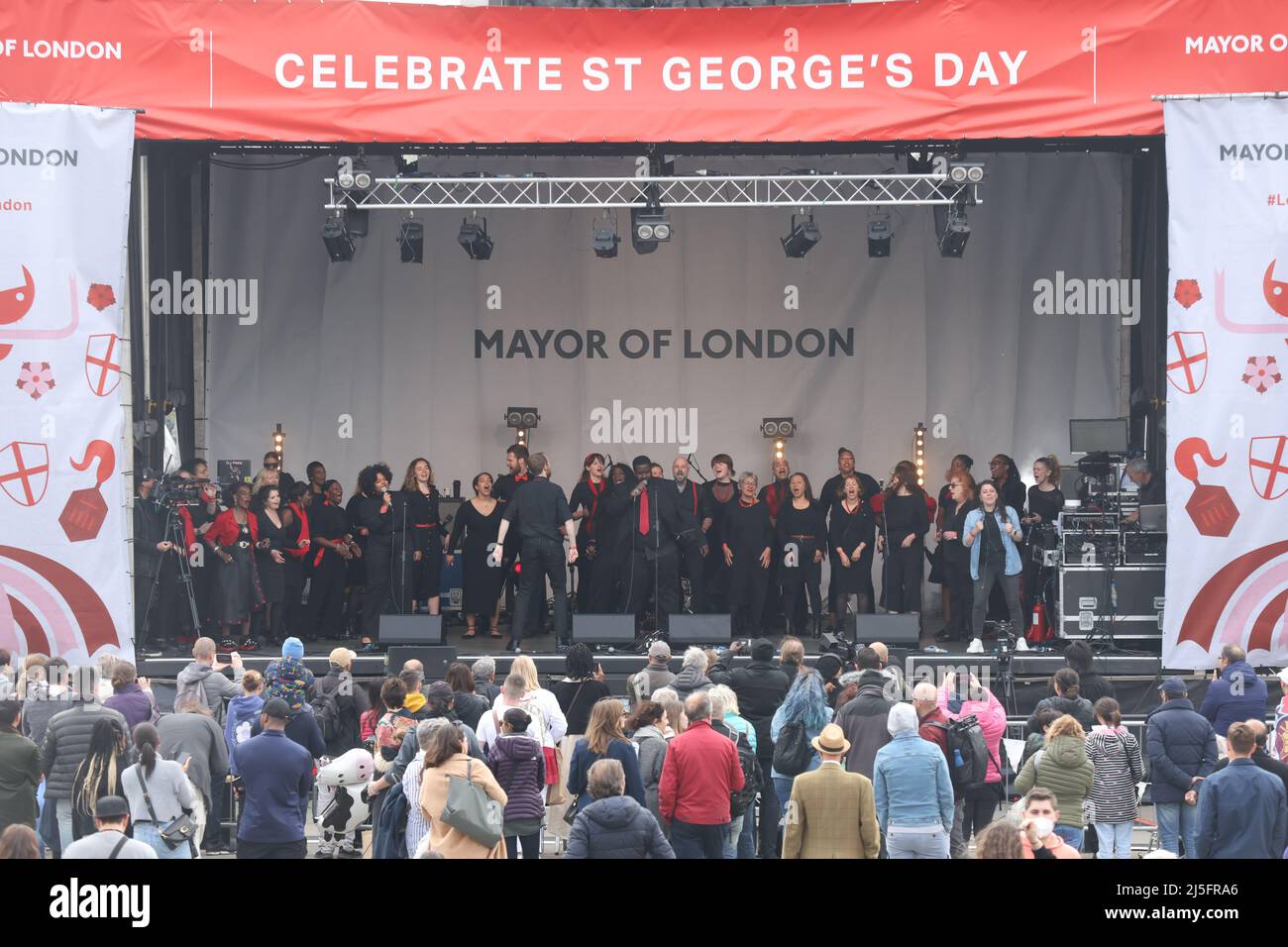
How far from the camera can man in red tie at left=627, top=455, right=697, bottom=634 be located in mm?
13414

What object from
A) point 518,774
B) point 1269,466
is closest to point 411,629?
point 518,774

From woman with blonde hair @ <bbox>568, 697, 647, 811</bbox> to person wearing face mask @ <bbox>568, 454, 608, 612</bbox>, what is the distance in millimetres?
6450

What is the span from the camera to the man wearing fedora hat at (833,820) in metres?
6.79

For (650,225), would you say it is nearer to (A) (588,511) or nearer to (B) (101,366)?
(A) (588,511)

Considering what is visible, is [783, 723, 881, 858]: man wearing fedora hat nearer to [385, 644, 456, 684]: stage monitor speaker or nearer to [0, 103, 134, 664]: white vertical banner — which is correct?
[385, 644, 456, 684]: stage monitor speaker

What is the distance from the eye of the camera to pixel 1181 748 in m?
8.31

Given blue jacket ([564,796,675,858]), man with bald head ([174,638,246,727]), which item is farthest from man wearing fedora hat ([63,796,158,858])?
man with bald head ([174,638,246,727])

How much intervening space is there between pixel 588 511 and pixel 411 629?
2280 mm

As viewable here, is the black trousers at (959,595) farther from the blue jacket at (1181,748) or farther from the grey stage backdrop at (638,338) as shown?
the blue jacket at (1181,748)

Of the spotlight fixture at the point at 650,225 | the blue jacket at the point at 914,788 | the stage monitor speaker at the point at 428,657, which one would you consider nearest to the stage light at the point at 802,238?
the spotlight fixture at the point at 650,225

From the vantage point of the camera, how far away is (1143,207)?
14719mm

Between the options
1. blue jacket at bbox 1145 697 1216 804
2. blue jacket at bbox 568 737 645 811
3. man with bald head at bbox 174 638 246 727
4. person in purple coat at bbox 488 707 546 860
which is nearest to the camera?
blue jacket at bbox 568 737 645 811

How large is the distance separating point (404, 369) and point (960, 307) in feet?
18.4

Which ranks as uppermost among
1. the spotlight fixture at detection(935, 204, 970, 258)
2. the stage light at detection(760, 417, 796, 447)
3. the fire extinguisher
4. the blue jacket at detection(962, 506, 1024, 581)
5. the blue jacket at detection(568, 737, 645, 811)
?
the spotlight fixture at detection(935, 204, 970, 258)
